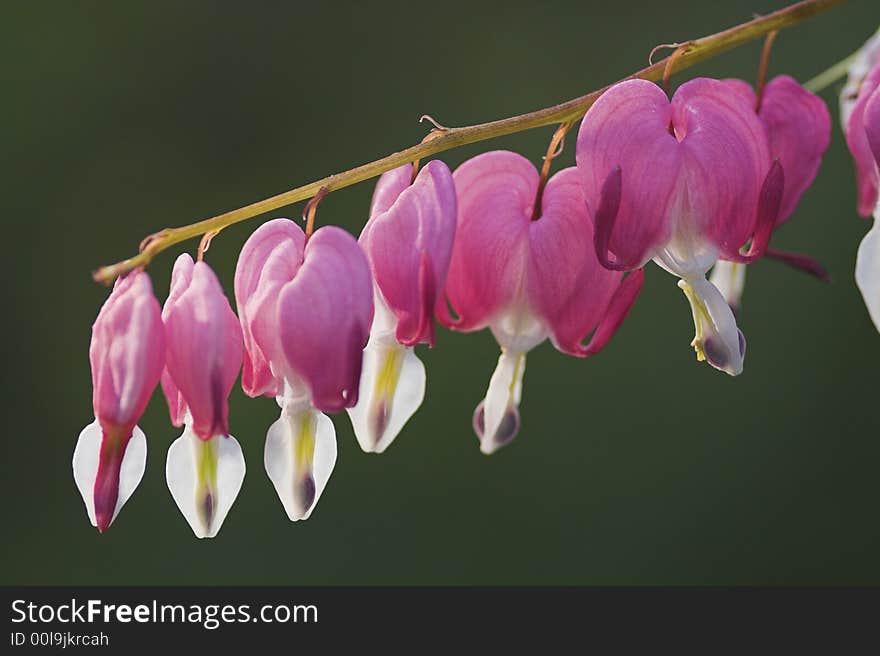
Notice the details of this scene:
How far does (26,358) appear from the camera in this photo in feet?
12.4

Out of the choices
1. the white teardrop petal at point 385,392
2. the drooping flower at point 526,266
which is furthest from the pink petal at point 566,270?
the white teardrop petal at point 385,392

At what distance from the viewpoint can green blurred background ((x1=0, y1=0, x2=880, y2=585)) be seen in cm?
346

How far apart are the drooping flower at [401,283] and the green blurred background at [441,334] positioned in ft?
7.98

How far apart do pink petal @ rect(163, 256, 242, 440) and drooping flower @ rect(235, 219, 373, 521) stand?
3 centimetres

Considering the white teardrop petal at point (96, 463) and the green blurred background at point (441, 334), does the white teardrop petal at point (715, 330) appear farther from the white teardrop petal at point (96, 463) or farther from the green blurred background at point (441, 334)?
the green blurred background at point (441, 334)

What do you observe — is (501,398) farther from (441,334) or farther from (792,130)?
(441,334)

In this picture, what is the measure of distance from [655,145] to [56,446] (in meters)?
3.25

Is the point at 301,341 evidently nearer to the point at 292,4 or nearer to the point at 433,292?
the point at 433,292

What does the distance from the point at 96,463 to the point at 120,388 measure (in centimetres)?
6

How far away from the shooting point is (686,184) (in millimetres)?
853

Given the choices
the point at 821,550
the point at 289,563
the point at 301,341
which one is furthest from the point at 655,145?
the point at 821,550

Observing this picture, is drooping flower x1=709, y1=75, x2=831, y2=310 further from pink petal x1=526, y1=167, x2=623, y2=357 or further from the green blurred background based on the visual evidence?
the green blurred background

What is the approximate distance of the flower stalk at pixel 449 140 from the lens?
778mm

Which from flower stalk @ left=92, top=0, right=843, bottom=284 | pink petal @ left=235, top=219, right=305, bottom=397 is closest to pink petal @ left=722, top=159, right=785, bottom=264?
flower stalk @ left=92, top=0, right=843, bottom=284
